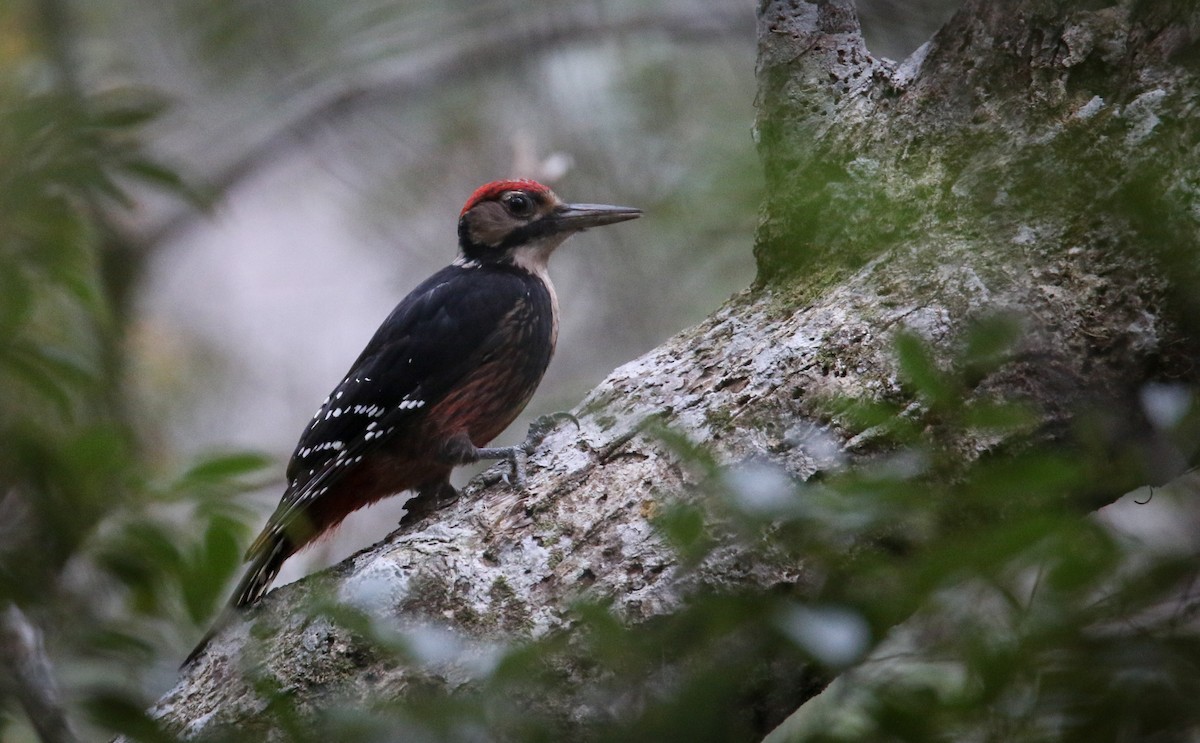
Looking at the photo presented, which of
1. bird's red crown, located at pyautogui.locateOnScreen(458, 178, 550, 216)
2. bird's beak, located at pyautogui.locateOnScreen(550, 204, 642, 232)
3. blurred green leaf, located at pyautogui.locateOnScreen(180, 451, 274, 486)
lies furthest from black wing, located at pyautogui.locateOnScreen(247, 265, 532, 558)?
blurred green leaf, located at pyautogui.locateOnScreen(180, 451, 274, 486)

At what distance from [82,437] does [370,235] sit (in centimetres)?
522

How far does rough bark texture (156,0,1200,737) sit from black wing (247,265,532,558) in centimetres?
68

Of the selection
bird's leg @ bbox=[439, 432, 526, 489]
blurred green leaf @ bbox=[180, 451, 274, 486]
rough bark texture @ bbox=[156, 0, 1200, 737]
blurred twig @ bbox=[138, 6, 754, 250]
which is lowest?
rough bark texture @ bbox=[156, 0, 1200, 737]

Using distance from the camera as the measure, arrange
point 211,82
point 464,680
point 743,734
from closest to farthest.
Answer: point 743,734 → point 464,680 → point 211,82

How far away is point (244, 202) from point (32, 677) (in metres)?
4.48

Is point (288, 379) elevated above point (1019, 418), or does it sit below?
above

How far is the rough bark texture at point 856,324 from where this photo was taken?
205cm

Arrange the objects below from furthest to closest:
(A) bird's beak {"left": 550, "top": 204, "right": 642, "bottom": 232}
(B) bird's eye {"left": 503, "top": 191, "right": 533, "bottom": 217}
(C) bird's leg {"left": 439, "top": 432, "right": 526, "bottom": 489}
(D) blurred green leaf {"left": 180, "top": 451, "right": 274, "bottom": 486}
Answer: (B) bird's eye {"left": 503, "top": 191, "right": 533, "bottom": 217}, (A) bird's beak {"left": 550, "top": 204, "right": 642, "bottom": 232}, (C) bird's leg {"left": 439, "top": 432, "right": 526, "bottom": 489}, (D) blurred green leaf {"left": 180, "top": 451, "right": 274, "bottom": 486}

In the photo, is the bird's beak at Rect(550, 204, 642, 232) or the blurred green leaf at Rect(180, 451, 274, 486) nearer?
the blurred green leaf at Rect(180, 451, 274, 486)

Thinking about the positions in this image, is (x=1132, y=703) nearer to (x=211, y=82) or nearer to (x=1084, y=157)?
(x=1084, y=157)

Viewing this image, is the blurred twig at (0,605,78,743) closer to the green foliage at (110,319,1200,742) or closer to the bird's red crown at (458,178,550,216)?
the green foliage at (110,319,1200,742)

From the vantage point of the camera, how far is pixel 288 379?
6.84 m

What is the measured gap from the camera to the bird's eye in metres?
3.95

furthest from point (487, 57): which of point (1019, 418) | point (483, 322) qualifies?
point (1019, 418)
